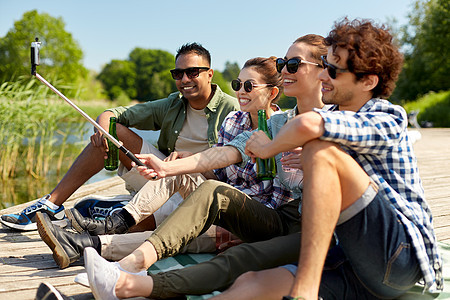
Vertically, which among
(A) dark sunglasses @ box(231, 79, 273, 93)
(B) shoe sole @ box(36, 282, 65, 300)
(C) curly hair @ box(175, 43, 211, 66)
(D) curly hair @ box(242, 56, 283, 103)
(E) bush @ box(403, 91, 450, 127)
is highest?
(C) curly hair @ box(175, 43, 211, 66)

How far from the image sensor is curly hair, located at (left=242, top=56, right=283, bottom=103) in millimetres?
3004

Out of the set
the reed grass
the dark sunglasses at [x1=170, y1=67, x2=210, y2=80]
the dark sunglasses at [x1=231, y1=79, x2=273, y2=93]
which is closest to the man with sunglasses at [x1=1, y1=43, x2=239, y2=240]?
the dark sunglasses at [x1=170, y1=67, x2=210, y2=80]

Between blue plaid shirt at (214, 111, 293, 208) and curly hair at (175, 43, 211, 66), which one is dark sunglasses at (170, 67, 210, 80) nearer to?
curly hair at (175, 43, 211, 66)

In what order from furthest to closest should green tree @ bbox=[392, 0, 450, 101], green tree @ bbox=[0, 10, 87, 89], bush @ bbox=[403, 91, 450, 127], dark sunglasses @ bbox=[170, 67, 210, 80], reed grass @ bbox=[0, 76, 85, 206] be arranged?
1. green tree @ bbox=[0, 10, 87, 89]
2. green tree @ bbox=[392, 0, 450, 101]
3. bush @ bbox=[403, 91, 450, 127]
4. reed grass @ bbox=[0, 76, 85, 206]
5. dark sunglasses @ bbox=[170, 67, 210, 80]

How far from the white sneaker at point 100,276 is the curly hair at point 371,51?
48.3 inches

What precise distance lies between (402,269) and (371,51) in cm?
83

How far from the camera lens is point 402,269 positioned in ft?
5.60

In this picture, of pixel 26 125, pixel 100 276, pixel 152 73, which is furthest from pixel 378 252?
pixel 152 73

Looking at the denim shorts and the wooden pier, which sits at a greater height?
the denim shorts

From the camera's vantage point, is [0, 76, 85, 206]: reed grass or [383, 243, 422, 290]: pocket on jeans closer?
[383, 243, 422, 290]: pocket on jeans

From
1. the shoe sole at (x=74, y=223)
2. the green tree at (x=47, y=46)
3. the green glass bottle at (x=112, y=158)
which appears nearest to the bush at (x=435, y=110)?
the green glass bottle at (x=112, y=158)

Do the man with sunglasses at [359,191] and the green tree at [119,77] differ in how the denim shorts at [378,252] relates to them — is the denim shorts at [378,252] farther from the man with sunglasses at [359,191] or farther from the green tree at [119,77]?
the green tree at [119,77]

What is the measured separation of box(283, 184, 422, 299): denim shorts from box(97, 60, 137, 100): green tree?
71443 mm

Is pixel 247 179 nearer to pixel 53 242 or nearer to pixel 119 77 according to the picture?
pixel 53 242
